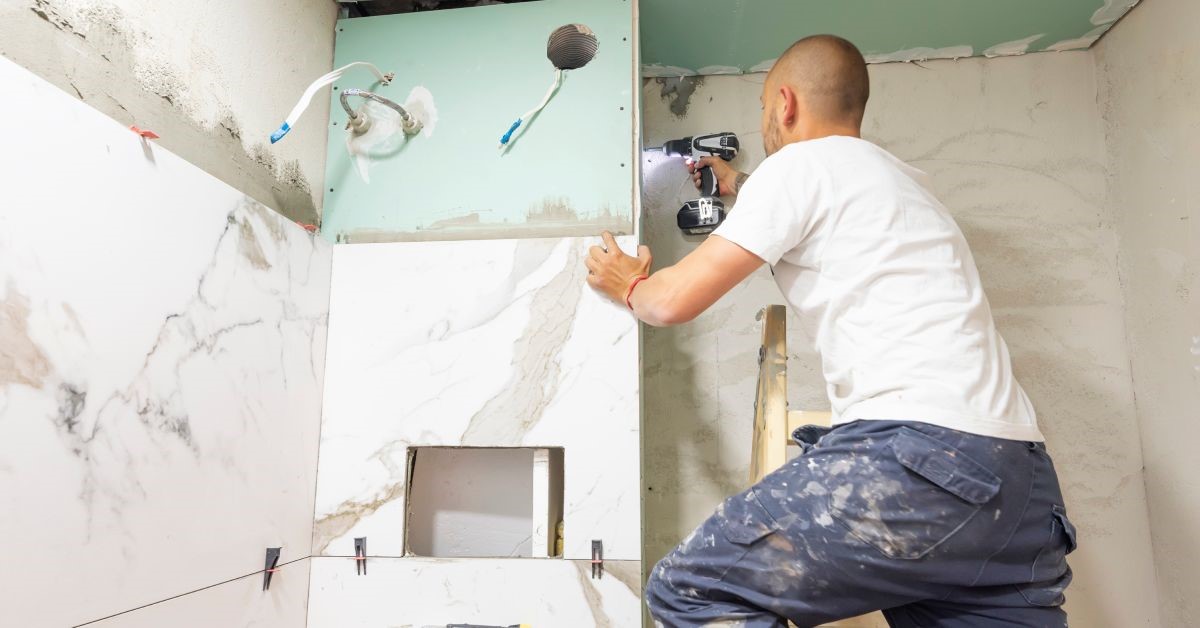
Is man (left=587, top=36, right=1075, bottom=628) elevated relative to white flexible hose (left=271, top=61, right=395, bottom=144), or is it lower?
lower

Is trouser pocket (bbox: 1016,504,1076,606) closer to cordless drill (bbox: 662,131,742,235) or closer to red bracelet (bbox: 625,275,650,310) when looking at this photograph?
red bracelet (bbox: 625,275,650,310)

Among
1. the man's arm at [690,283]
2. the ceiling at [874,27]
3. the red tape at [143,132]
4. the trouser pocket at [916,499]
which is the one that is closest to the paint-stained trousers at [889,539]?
the trouser pocket at [916,499]

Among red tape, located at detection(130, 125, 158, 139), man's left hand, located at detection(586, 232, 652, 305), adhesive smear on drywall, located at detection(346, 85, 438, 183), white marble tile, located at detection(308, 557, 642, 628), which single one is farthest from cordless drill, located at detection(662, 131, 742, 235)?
red tape, located at detection(130, 125, 158, 139)

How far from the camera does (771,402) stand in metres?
1.14

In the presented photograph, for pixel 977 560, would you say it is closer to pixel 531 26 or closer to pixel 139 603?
pixel 139 603

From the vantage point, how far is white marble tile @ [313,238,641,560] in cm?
126

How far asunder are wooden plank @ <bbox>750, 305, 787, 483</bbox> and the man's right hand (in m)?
0.62

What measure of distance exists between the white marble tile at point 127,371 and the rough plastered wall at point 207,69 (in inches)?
4.3

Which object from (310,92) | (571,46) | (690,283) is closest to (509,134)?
(571,46)

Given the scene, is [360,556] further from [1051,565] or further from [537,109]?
[1051,565]

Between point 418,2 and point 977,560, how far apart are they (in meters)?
1.75

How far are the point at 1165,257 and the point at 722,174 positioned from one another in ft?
3.52

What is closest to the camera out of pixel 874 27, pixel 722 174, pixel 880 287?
pixel 880 287

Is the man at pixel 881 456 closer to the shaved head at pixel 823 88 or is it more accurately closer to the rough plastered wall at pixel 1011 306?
the shaved head at pixel 823 88
